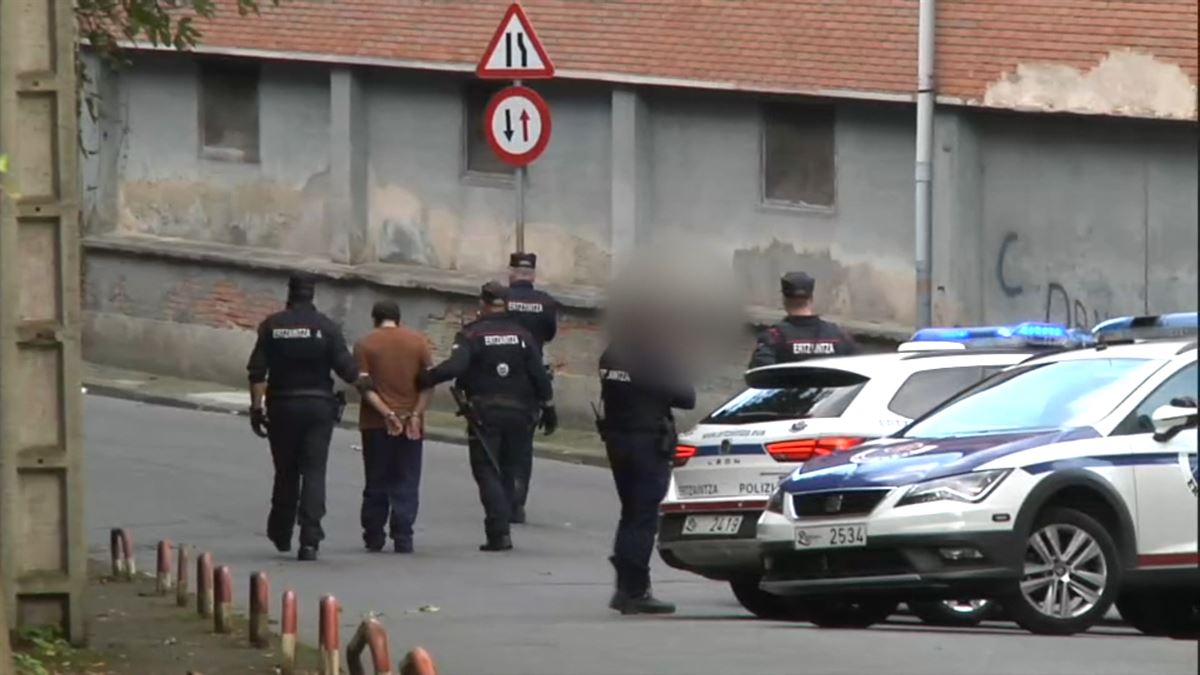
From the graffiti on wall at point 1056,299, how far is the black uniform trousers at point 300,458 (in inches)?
280

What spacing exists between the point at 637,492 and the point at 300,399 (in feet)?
11.6

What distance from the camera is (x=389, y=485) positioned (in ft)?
57.1

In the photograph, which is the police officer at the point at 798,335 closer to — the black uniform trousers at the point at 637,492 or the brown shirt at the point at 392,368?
the black uniform trousers at the point at 637,492

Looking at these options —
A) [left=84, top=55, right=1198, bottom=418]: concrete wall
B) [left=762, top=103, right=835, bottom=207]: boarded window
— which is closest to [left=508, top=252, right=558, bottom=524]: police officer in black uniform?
[left=84, top=55, right=1198, bottom=418]: concrete wall

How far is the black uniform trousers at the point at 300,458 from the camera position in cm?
1688

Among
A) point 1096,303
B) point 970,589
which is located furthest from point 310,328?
point 1096,303

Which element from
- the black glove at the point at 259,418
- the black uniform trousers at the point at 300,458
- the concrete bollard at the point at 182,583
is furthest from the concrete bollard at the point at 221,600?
the black glove at the point at 259,418

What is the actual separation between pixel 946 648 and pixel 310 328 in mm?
6345

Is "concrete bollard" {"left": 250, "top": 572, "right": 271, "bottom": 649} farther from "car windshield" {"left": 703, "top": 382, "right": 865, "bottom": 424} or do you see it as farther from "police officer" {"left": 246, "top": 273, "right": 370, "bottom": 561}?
"police officer" {"left": 246, "top": 273, "right": 370, "bottom": 561}

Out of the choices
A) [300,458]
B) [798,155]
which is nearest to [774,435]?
[300,458]

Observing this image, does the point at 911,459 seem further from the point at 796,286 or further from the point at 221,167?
the point at 221,167

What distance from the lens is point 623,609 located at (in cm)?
1431

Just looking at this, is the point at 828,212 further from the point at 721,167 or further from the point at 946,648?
the point at 946,648

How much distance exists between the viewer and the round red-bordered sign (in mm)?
21062
